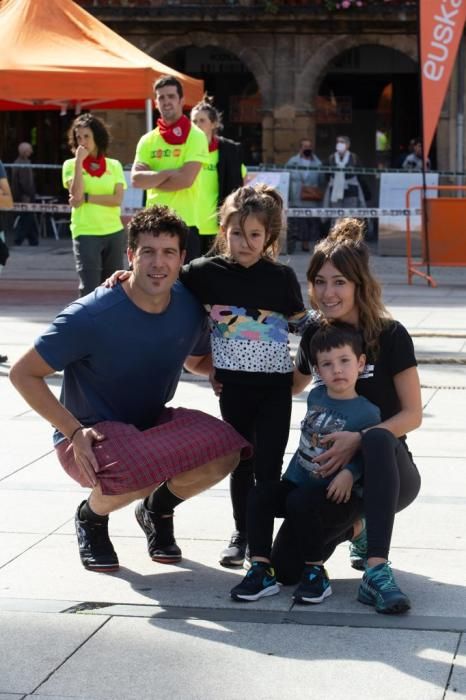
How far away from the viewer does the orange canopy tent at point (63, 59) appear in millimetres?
13438

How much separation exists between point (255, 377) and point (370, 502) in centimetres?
69

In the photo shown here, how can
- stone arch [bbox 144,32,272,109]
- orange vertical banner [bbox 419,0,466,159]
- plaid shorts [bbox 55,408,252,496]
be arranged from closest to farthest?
1. plaid shorts [bbox 55,408,252,496]
2. orange vertical banner [bbox 419,0,466,159]
3. stone arch [bbox 144,32,272,109]

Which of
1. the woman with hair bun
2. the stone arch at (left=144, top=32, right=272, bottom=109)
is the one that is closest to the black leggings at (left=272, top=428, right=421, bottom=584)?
the woman with hair bun

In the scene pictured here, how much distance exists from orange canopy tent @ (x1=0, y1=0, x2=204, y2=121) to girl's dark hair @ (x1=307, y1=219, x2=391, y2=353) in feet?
30.1

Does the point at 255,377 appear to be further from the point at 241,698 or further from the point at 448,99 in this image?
the point at 448,99

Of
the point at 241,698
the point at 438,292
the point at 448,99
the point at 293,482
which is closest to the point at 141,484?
the point at 293,482

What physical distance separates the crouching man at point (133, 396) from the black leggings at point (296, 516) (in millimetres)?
233

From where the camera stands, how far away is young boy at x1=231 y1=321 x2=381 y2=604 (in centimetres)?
440

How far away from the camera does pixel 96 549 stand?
4766 millimetres

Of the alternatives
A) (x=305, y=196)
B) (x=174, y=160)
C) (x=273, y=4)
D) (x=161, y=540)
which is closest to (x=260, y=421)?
(x=161, y=540)

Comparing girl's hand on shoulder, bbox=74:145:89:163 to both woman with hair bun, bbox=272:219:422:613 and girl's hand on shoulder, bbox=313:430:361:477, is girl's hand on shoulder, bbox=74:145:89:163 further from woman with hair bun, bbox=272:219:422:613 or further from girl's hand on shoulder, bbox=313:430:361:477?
girl's hand on shoulder, bbox=313:430:361:477

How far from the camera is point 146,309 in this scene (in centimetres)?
468

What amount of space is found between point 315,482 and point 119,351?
801 mm

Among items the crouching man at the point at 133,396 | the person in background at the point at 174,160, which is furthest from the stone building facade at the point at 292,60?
the crouching man at the point at 133,396
